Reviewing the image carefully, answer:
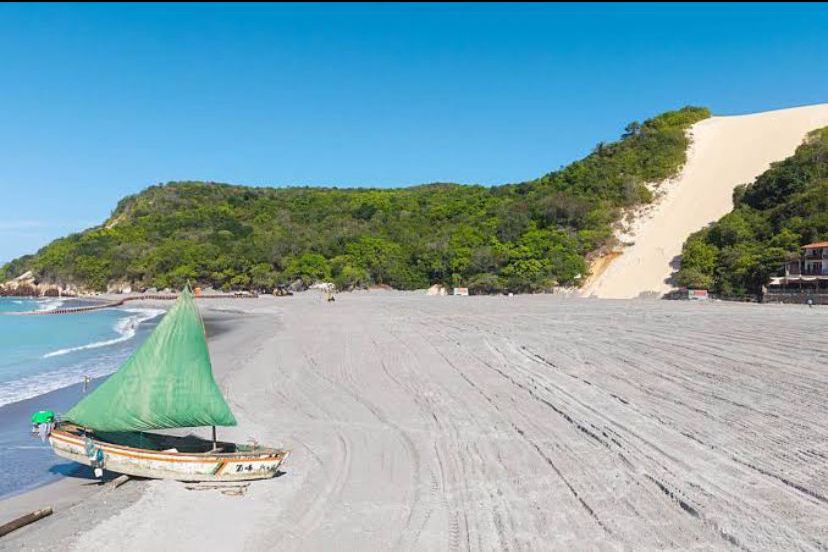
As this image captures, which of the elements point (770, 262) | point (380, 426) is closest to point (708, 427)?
point (380, 426)

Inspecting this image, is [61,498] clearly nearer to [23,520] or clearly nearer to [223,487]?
[23,520]

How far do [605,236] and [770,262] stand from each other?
23.3 meters

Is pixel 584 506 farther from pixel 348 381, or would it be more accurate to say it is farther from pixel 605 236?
pixel 605 236

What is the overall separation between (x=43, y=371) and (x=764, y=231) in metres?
55.8

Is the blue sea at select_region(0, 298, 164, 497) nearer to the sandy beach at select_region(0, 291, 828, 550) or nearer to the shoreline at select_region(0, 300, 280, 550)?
the shoreline at select_region(0, 300, 280, 550)

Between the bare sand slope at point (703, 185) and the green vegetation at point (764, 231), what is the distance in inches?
193

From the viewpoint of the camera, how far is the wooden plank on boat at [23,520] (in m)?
9.18

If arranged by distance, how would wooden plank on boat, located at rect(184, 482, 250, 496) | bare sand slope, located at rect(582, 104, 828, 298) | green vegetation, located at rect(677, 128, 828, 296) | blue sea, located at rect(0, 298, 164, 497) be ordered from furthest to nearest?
bare sand slope, located at rect(582, 104, 828, 298) < green vegetation, located at rect(677, 128, 828, 296) < blue sea, located at rect(0, 298, 164, 497) < wooden plank on boat, located at rect(184, 482, 250, 496)

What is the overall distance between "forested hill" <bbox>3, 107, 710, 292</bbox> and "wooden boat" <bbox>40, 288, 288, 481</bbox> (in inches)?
2155

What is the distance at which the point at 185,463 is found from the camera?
11.0 metres

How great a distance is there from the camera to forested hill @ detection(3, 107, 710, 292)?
72250 millimetres

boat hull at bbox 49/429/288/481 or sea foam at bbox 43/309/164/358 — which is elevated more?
boat hull at bbox 49/429/288/481

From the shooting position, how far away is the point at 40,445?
14.3 metres

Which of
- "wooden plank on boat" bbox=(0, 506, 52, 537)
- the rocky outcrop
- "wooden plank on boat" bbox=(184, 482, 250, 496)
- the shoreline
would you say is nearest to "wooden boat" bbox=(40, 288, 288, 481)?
the shoreline
